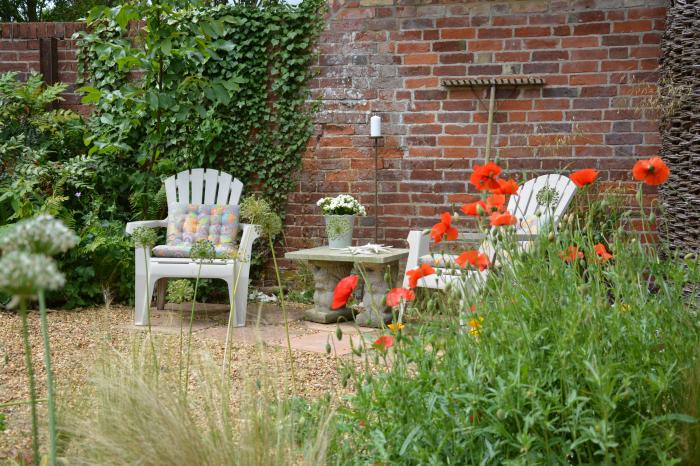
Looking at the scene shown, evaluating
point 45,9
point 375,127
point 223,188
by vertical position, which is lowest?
point 223,188

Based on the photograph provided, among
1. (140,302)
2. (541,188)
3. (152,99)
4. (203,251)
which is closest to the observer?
(203,251)

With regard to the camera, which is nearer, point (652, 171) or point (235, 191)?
point (652, 171)

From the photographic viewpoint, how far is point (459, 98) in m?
5.32

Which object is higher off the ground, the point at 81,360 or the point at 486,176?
the point at 486,176

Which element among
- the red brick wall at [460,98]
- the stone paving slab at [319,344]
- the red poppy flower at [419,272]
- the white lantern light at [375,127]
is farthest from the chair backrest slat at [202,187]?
the red poppy flower at [419,272]

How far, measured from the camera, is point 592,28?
5.08m

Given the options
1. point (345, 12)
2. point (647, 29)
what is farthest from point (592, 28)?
point (345, 12)

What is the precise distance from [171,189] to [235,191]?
0.41 meters

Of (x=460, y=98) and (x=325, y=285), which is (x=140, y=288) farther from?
(x=460, y=98)

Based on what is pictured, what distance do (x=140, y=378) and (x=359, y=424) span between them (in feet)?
1.66

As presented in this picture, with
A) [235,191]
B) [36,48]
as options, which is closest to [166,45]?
[235,191]

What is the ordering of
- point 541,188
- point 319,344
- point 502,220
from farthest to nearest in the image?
1. point 541,188
2. point 319,344
3. point 502,220

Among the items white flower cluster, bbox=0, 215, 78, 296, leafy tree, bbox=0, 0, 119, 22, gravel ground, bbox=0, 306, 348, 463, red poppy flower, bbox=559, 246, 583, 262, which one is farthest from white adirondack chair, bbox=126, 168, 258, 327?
leafy tree, bbox=0, 0, 119, 22

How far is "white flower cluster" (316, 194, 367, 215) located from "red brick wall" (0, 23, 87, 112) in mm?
2217
